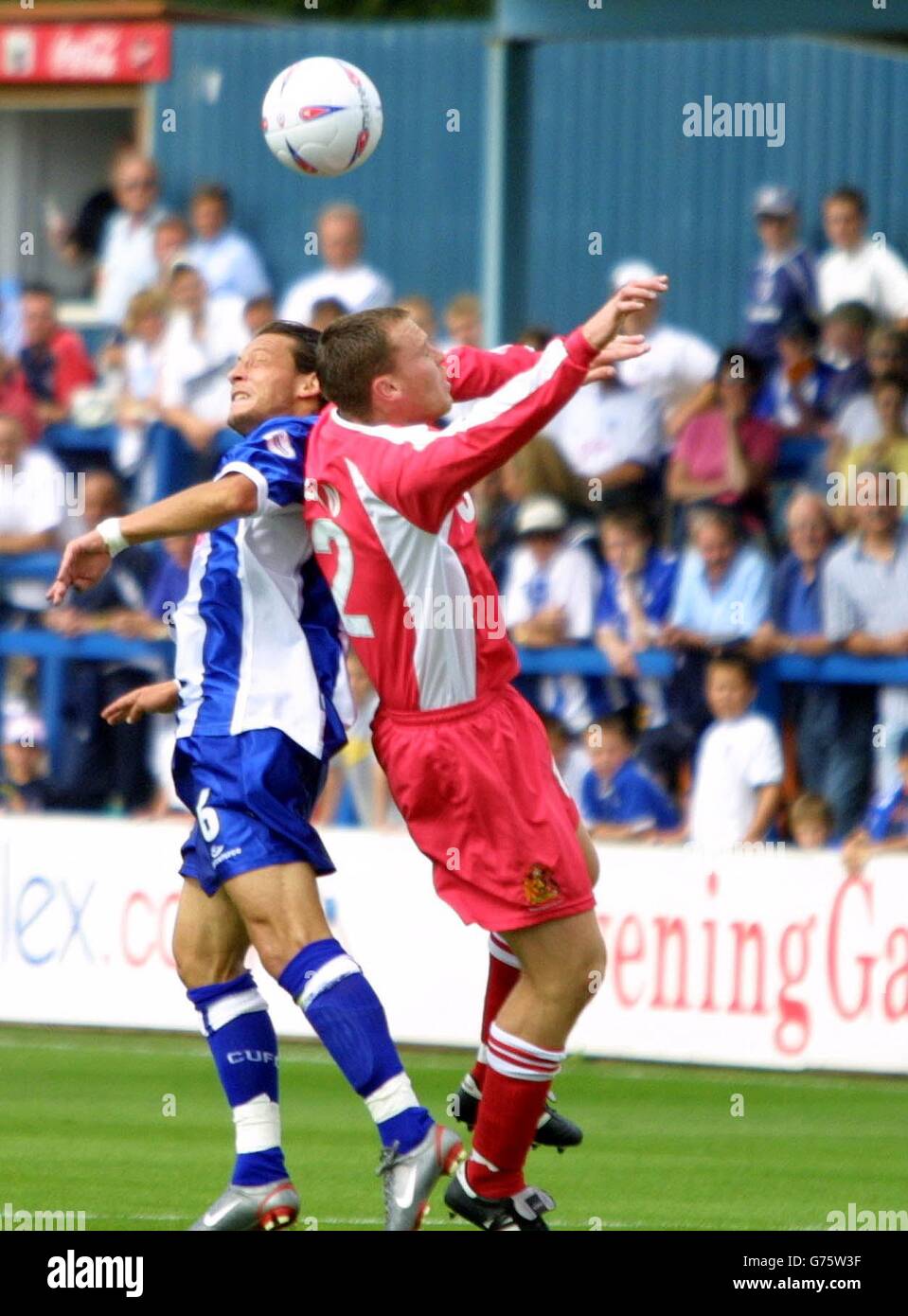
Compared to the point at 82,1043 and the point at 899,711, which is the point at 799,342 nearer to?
the point at 899,711

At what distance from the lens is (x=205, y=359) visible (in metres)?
14.3

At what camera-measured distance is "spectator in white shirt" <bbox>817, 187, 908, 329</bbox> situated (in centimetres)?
1242

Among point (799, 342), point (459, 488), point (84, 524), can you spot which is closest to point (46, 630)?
point (84, 524)

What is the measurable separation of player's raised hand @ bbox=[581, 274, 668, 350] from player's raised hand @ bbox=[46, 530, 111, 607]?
1.26 m

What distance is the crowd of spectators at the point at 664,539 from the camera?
1152 cm

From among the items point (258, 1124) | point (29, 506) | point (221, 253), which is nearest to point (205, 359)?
point (221, 253)

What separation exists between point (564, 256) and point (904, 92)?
2194 millimetres

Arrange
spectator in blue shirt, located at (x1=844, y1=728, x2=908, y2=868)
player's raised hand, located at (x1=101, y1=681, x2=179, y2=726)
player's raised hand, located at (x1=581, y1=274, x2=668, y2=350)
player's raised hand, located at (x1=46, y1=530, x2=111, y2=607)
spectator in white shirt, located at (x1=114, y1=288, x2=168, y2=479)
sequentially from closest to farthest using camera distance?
player's raised hand, located at (x1=581, y1=274, x2=668, y2=350)
player's raised hand, located at (x1=46, y1=530, x2=111, y2=607)
player's raised hand, located at (x1=101, y1=681, x2=179, y2=726)
spectator in blue shirt, located at (x1=844, y1=728, x2=908, y2=868)
spectator in white shirt, located at (x1=114, y1=288, x2=168, y2=479)

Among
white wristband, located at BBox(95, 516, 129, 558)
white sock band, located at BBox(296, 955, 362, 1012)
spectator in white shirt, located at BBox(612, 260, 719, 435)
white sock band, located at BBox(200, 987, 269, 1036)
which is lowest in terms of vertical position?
white sock band, located at BBox(200, 987, 269, 1036)

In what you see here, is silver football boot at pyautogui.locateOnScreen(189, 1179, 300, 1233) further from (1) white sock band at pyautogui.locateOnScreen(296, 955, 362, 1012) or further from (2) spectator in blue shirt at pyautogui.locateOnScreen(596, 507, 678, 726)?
(2) spectator in blue shirt at pyautogui.locateOnScreen(596, 507, 678, 726)

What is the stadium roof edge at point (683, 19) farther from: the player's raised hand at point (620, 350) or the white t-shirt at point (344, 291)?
the player's raised hand at point (620, 350)

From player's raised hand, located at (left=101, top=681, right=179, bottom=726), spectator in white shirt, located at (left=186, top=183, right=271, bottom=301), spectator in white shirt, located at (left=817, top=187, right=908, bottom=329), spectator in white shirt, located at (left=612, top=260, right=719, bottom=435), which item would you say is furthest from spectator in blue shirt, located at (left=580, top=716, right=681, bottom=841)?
player's raised hand, located at (left=101, top=681, right=179, bottom=726)

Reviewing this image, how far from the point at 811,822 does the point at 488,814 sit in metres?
5.28

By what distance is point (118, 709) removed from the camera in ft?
22.6
